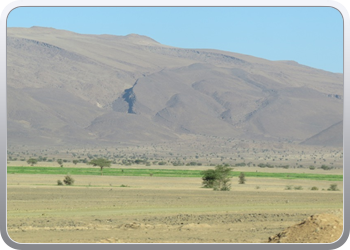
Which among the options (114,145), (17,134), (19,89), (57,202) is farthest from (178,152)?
(57,202)

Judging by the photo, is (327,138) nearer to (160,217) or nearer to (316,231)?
(160,217)

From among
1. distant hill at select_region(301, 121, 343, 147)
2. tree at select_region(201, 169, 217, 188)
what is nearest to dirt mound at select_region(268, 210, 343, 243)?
tree at select_region(201, 169, 217, 188)

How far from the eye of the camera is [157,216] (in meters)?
29.6

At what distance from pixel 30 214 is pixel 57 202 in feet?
25.4

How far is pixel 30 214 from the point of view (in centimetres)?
3030

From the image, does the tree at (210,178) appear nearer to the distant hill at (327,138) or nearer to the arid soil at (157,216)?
the arid soil at (157,216)

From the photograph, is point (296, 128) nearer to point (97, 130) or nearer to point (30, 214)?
point (97, 130)

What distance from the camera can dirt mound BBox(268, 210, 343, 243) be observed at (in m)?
14.5

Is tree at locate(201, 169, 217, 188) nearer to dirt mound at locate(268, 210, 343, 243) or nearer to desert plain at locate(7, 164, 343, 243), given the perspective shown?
desert plain at locate(7, 164, 343, 243)

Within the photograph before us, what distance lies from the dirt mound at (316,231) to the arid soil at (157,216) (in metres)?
0.04

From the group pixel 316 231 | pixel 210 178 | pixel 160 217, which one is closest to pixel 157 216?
pixel 160 217

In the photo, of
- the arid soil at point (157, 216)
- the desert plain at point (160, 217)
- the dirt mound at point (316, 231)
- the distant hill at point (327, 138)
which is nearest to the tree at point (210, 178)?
the arid soil at point (157, 216)

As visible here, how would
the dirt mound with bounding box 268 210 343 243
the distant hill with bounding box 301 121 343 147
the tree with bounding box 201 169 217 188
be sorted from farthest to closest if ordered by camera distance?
1. the distant hill with bounding box 301 121 343 147
2. the tree with bounding box 201 169 217 188
3. the dirt mound with bounding box 268 210 343 243

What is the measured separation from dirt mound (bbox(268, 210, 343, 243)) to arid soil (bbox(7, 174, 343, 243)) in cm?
4
